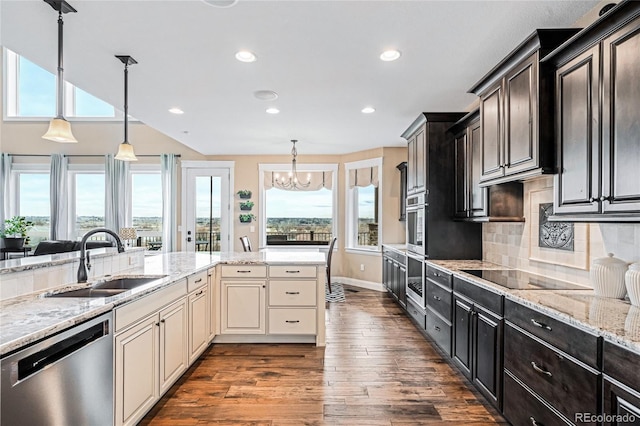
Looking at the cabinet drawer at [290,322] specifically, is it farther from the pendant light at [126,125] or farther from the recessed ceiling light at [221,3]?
the recessed ceiling light at [221,3]

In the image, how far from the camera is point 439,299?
3.28 metres

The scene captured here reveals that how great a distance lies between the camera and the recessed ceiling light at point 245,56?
8.52ft

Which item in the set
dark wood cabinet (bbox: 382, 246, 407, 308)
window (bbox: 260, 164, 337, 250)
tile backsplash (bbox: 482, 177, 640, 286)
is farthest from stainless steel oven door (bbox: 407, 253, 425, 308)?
window (bbox: 260, 164, 337, 250)

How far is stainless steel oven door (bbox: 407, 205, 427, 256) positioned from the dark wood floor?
3.37ft

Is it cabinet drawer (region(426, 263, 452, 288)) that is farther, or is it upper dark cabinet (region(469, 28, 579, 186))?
cabinet drawer (region(426, 263, 452, 288))

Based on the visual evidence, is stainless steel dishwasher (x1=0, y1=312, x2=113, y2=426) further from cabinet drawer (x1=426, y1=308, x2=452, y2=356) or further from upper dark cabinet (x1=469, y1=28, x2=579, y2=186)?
upper dark cabinet (x1=469, y1=28, x2=579, y2=186)

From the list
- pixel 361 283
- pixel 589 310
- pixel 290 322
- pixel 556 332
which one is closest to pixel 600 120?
pixel 589 310

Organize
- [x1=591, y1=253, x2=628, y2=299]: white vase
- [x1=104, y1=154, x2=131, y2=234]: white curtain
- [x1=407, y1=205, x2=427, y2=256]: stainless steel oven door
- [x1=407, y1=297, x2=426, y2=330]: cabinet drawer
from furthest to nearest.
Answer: [x1=104, y1=154, x2=131, y2=234]: white curtain
[x1=407, y1=205, x2=427, y2=256]: stainless steel oven door
[x1=407, y1=297, x2=426, y2=330]: cabinet drawer
[x1=591, y1=253, x2=628, y2=299]: white vase

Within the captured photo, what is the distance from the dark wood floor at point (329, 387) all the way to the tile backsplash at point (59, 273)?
1.06 meters

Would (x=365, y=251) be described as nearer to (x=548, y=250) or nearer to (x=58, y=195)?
(x=548, y=250)

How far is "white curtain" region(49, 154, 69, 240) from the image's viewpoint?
664 centimetres

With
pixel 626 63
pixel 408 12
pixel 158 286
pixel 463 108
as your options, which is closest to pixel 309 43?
pixel 408 12

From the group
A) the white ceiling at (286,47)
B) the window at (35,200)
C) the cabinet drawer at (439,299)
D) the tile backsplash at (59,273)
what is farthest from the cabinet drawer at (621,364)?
the window at (35,200)

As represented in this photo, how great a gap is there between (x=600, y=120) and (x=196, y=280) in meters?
3.05
